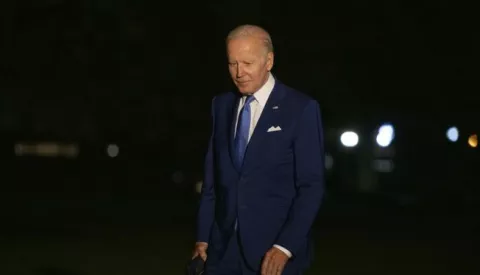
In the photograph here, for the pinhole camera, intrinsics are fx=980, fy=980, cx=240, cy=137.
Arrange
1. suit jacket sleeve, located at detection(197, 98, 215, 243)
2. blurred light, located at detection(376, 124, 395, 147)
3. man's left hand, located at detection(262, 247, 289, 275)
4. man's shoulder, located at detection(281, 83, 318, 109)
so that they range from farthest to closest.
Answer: blurred light, located at detection(376, 124, 395, 147) → suit jacket sleeve, located at detection(197, 98, 215, 243) → man's shoulder, located at detection(281, 83, 318, 109) → man's left hand, located at detection(262, 247, 289, 275)

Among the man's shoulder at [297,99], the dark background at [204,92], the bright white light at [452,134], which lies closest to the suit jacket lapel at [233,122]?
the man's shoulder at [297,99]

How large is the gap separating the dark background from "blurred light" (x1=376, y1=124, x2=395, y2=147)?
67cm

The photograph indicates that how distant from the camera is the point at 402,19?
97.4 feet

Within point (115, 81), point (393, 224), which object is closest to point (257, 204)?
point (393, 224)

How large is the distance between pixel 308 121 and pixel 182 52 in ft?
96.5

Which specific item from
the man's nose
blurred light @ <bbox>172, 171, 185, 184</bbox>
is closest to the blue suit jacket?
the man's nose

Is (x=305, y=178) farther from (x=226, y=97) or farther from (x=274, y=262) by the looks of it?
(x=226, y=97)

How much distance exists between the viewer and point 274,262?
3.54 meters

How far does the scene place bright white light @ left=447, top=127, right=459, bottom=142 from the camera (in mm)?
34156

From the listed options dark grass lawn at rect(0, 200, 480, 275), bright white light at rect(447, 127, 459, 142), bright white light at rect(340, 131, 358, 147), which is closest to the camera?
dark grass lawn at rect(0, 200, 480, 275)

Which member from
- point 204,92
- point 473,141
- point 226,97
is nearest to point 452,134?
point 473,141

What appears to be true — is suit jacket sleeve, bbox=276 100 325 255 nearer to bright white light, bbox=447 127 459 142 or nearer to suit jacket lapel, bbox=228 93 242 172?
suit jacket lapel, bbox=228 93 242 172

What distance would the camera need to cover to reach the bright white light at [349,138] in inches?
1444

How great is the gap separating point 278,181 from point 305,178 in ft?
0.34
